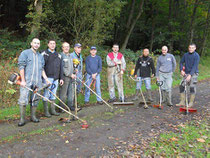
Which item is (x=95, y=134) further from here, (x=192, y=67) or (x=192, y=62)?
(x=192, y=62)

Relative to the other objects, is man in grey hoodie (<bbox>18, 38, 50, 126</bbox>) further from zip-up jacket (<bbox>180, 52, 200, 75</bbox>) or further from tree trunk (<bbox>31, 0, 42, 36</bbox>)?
tree trunk (<bbox>31, 0, 42, 36</bbox>)

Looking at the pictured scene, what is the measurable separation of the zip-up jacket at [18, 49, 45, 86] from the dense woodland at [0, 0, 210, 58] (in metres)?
5.47

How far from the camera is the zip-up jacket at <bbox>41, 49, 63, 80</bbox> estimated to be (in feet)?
20.5

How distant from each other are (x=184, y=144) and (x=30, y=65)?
179 inches

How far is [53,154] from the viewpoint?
13.2ft

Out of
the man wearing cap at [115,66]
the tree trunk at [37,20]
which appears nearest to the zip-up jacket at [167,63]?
the man wearing cap at [115,66]

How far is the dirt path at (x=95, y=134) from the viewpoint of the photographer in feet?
13.6

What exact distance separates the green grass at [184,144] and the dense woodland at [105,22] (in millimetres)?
8920

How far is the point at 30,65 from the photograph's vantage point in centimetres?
560

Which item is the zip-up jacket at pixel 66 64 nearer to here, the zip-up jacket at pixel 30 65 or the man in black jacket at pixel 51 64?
the man in black jacket at pixel 51 64

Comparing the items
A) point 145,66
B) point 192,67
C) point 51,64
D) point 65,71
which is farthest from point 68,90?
point 192,67

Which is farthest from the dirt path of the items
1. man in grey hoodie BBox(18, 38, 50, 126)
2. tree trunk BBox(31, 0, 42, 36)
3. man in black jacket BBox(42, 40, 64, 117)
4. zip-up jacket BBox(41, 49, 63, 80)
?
tree trunk BBox(31, 0, 42, 36)

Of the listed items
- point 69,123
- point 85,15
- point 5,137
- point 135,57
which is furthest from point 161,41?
point 5,137

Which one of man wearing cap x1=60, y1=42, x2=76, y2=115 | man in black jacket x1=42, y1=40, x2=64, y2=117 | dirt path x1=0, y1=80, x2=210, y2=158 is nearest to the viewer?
dirt path x1=0, y1=80, x2=210, y2=158
